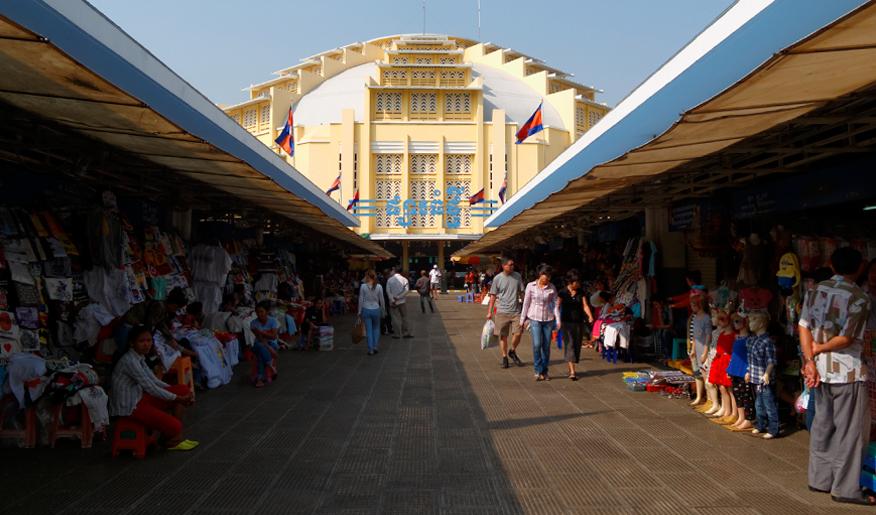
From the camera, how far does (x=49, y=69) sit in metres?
3.23

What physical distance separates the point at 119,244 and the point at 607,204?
5938mm

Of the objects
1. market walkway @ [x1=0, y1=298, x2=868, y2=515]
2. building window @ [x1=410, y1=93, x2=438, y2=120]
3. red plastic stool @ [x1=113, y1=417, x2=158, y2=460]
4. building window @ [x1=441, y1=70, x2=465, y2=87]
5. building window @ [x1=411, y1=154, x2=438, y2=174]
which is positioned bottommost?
market walkway @ [x1=0, y1=298, x2=868, y2=515]

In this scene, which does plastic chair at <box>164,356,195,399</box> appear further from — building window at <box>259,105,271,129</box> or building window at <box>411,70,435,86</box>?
building window at <box>259,105,271,129</box>

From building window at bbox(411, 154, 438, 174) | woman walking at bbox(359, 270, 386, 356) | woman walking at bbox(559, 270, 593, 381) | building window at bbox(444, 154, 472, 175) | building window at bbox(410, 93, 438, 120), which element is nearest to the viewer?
woman walking at bbox(559, 270, 593, 381)

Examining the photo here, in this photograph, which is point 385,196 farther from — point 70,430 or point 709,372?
point 70,430

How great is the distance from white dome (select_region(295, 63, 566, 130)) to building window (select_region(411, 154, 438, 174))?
15.4 feet

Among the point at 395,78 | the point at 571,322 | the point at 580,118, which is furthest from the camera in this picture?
the point at 580,118

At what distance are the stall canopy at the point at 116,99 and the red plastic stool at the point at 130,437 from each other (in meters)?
2.05

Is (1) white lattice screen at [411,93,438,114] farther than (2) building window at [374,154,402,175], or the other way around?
(1) white lattice screen at [411,93,438,114]

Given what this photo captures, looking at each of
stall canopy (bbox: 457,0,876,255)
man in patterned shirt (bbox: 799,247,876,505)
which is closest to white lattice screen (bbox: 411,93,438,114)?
stall canopy (bbox: 457,0,876,255)

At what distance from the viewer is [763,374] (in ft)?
17.6

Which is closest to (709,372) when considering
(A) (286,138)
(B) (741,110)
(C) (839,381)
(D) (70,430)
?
(C) (839,381)

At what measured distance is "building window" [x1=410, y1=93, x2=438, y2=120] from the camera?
40062 mm

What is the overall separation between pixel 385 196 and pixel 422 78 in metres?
8.64
